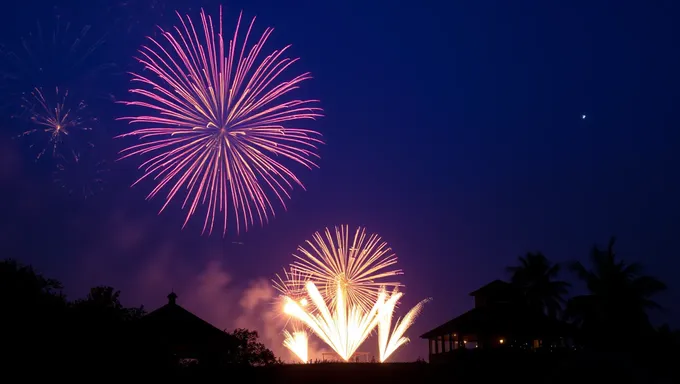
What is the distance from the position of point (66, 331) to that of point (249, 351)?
481 inches

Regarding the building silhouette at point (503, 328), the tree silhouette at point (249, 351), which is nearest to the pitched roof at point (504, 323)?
the building silhouette at point (503, 328)

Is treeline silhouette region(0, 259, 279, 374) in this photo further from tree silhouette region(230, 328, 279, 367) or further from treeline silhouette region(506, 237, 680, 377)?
treeline silhouette region(506, 237, 680, 377)

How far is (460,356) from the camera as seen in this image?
3334 centimetres

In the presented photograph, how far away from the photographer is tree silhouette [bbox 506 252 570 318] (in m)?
60.2

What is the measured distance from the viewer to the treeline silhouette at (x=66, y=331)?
17797 millimetres

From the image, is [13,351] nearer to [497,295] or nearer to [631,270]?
[497,295]

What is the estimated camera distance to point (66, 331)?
18672mm

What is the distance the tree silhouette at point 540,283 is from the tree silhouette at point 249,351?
35370 millimetres

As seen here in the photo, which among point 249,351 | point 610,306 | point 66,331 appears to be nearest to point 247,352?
point 249,351

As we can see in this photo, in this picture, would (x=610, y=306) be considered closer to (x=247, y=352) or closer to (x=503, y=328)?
(x=503, y=328)

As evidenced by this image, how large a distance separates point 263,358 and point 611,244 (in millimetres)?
29826

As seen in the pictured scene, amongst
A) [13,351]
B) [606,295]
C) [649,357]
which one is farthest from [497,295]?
[13,351]

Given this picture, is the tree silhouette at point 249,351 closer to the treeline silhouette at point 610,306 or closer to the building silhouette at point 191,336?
the building silhouette at point 191,336

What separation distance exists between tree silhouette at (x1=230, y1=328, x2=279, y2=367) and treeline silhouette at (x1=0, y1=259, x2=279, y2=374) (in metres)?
8.20
